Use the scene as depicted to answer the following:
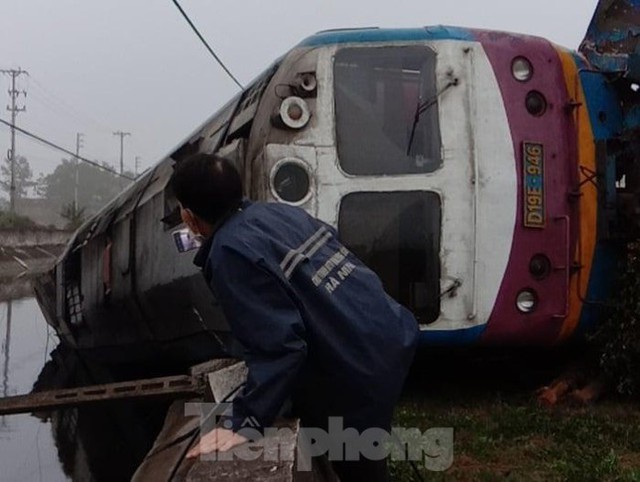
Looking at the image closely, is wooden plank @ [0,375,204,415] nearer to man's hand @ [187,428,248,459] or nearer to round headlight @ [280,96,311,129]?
man's hand @ [187,428,248,459]

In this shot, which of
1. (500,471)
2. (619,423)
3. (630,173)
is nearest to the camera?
(500,471)

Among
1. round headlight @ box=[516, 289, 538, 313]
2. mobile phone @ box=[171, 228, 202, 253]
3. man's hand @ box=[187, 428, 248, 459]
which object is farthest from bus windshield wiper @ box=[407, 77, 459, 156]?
man's hand @ box=[187, 428, 248, 459]

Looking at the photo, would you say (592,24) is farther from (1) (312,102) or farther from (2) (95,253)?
(2) (95,253)

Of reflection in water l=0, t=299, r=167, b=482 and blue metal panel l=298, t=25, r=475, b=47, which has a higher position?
blue metal panel l=298, t=25, r=475, b=47

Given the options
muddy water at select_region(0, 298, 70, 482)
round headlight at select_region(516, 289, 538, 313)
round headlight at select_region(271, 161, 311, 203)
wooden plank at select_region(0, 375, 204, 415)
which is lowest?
muddy water at select_region(0, 298, 70, 482)

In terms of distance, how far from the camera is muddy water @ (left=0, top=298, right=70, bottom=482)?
5711 millimetres

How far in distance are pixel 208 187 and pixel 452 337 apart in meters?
2.60

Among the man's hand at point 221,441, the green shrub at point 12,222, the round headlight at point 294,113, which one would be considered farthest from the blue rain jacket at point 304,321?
the green shrub at point 12,222

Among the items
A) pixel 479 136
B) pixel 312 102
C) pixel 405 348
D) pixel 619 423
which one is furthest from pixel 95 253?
pixel 405 348

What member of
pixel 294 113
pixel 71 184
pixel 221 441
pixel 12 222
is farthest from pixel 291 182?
pixel 71 184

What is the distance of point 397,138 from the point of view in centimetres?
447

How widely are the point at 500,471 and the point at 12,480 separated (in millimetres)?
3262

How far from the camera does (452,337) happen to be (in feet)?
14.4

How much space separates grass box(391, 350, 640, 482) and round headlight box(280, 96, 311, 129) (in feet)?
5.31
